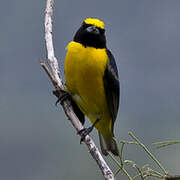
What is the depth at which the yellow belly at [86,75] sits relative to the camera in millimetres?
3184

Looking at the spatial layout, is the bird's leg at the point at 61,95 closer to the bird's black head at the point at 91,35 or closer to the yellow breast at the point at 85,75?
the yellow breast at the point at 85,75

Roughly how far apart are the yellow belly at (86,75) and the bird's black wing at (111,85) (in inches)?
1.8

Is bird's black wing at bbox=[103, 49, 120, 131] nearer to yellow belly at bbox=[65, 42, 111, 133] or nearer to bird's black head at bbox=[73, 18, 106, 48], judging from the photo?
yellow belly at bbox=[65, 42, 111, 133]

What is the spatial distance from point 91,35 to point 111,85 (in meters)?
0.49

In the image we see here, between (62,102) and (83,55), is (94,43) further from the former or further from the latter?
(62,102)

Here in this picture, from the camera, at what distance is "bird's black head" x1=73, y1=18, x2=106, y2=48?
332 cm

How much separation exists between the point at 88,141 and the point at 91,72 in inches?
49.4

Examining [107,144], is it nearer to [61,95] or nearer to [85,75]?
[85,75]

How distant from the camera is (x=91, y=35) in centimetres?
332

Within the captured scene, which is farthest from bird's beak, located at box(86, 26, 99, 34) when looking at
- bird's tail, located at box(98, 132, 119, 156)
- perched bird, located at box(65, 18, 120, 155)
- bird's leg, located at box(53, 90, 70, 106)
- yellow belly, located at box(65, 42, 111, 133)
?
bird's tail, located at box(98, 132, 119, 156)

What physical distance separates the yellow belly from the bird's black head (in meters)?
0.06

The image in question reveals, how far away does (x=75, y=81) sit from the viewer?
10.5 feet


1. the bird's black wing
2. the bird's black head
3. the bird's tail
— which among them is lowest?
the bird's tail

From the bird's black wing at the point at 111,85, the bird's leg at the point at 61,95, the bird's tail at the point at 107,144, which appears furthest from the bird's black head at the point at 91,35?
the bird's tail at the point at 107,144
